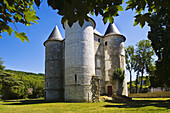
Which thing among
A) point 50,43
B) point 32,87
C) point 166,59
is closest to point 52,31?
point 50,43

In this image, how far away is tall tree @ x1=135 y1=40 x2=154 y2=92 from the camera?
36656 mm

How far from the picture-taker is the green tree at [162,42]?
1862 centimetres

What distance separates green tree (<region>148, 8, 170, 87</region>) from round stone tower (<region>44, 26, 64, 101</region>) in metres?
16.5

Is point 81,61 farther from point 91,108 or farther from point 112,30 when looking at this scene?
point 112,30

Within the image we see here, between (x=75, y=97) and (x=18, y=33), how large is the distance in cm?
1851

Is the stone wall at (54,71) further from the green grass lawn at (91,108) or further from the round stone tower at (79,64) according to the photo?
the green grass lawn at (91,108)

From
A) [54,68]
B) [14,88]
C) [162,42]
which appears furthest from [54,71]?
[162,42]

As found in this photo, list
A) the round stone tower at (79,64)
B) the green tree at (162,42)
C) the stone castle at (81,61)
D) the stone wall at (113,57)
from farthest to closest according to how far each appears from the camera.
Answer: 1. the stone wall at (113,57)
2. the stone castle at (81,61)
3. the round stone tower at (79,64)
4. the green tree at (162,42)

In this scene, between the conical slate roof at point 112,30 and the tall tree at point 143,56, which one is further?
the tall tree at point 143,56

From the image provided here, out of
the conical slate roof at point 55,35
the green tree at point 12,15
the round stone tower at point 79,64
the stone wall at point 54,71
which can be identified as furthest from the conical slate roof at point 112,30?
the green tree at point 12,15

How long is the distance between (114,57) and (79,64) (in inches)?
362

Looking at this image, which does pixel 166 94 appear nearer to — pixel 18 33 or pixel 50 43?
pixel 50 43

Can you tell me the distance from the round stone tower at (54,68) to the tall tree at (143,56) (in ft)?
68.7

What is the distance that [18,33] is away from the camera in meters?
2.76
